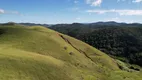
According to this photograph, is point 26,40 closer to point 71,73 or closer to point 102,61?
point 71,73

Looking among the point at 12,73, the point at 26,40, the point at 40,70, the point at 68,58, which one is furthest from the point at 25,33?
the point at 12,73

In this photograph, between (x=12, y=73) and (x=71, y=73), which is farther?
(x=71, y=73)

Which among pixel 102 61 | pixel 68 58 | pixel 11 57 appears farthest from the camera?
pixel 102 61

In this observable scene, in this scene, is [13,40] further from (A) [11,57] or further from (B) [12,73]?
(B) [12,73]

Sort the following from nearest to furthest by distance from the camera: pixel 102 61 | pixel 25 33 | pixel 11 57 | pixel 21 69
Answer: pixel 21 69 → pixel 11 57 → pixel 25 33 → pixel 102 61

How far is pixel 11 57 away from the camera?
4772cm

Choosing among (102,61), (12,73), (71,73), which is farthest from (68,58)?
(12,73)

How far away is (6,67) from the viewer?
42688mm

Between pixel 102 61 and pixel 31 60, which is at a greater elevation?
pixel 31 60

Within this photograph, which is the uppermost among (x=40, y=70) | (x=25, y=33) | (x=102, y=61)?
(x=25, y=33)

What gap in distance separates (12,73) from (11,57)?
304 inches

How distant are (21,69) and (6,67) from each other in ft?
10.4

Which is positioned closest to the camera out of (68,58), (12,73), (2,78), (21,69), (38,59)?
(2,78)

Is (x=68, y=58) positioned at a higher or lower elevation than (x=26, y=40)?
lower
